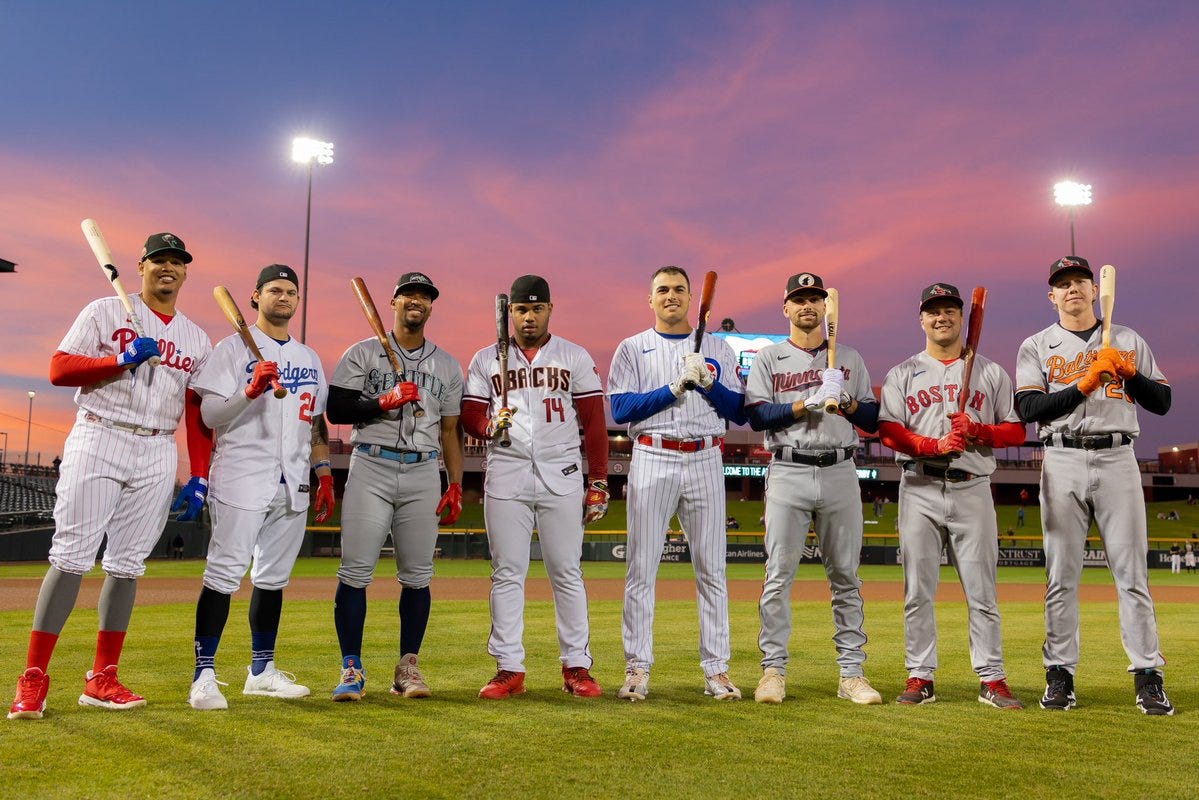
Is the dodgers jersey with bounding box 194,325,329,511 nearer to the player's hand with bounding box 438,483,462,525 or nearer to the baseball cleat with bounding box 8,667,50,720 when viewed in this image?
the player's hand with bounding box 438,483,462,525

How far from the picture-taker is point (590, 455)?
16.4 feet

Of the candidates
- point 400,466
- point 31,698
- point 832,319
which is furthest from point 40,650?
point 832,319

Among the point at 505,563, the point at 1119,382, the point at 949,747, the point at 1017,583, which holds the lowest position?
the point at 1017,583

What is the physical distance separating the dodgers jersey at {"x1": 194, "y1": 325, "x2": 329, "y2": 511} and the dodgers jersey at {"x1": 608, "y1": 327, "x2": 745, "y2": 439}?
1732 mm

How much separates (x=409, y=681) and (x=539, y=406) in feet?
5.37

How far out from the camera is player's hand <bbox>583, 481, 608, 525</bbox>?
4785mm

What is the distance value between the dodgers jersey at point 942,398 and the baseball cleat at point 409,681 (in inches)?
115

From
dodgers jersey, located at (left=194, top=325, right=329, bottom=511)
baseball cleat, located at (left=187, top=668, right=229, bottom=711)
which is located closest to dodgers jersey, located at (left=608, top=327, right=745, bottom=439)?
dodgers jersey, located at (left=194, top=325, right=329, bottom=511)

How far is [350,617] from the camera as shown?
463 centimetres

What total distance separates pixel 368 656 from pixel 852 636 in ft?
Result: 12.0

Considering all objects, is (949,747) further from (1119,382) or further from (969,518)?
(1119,382)

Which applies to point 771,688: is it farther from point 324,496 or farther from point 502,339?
point 324,496

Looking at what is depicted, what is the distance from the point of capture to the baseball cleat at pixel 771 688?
14.6 feet

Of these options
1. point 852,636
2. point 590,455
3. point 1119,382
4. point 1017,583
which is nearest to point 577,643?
point 590,455
